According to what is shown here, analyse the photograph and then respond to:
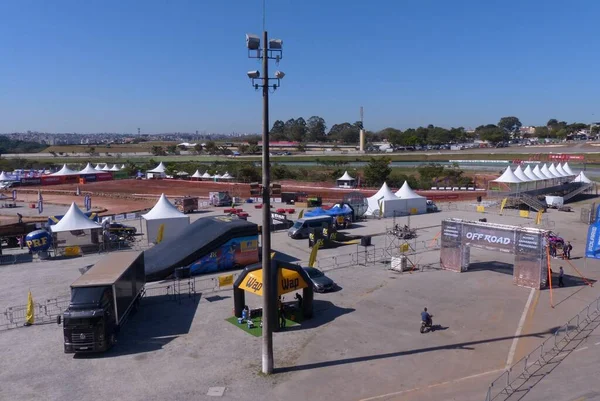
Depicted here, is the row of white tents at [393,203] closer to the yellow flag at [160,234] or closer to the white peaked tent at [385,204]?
the white peaked tent at [385,204]

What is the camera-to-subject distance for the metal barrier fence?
39.3 ft

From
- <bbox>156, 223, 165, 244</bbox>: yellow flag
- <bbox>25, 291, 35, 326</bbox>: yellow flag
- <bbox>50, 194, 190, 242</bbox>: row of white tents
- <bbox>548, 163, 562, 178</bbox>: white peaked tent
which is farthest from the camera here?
<bbox>548, 163, 562, 178</bbox>: white peaked tent

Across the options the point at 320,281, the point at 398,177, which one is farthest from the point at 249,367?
the point at 398,177

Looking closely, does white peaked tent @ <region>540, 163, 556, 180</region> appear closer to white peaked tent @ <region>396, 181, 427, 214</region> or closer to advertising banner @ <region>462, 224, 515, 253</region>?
white peaked tent @ <region>396, 181, 427, 214</region>

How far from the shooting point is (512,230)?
20.8 metres

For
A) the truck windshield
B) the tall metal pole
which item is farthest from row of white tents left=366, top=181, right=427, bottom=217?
the truck windshield

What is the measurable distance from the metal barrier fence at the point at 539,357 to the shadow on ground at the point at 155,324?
32.3ft

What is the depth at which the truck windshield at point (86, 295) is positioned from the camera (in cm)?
1418

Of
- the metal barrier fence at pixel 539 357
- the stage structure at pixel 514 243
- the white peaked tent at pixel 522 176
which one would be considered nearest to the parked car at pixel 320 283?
the stage structure at pixel 514 243

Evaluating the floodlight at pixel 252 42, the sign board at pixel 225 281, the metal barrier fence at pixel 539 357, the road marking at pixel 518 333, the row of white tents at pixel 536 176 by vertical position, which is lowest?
the road marking at pixel 518 333

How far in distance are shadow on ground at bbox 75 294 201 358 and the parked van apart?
12.7 metres

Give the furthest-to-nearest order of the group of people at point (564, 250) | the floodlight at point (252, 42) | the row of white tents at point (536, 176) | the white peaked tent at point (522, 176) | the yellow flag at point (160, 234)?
the white peaked tent at point (522, 176), the row of white tents at point (536, 176), the yellow flag at point (160, 234), the group of people at point (564, 250), the floodlight at point (252, 42)

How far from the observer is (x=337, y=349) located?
14.6 meters

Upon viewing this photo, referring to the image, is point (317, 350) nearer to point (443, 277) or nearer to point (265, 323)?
point (265, 323)
